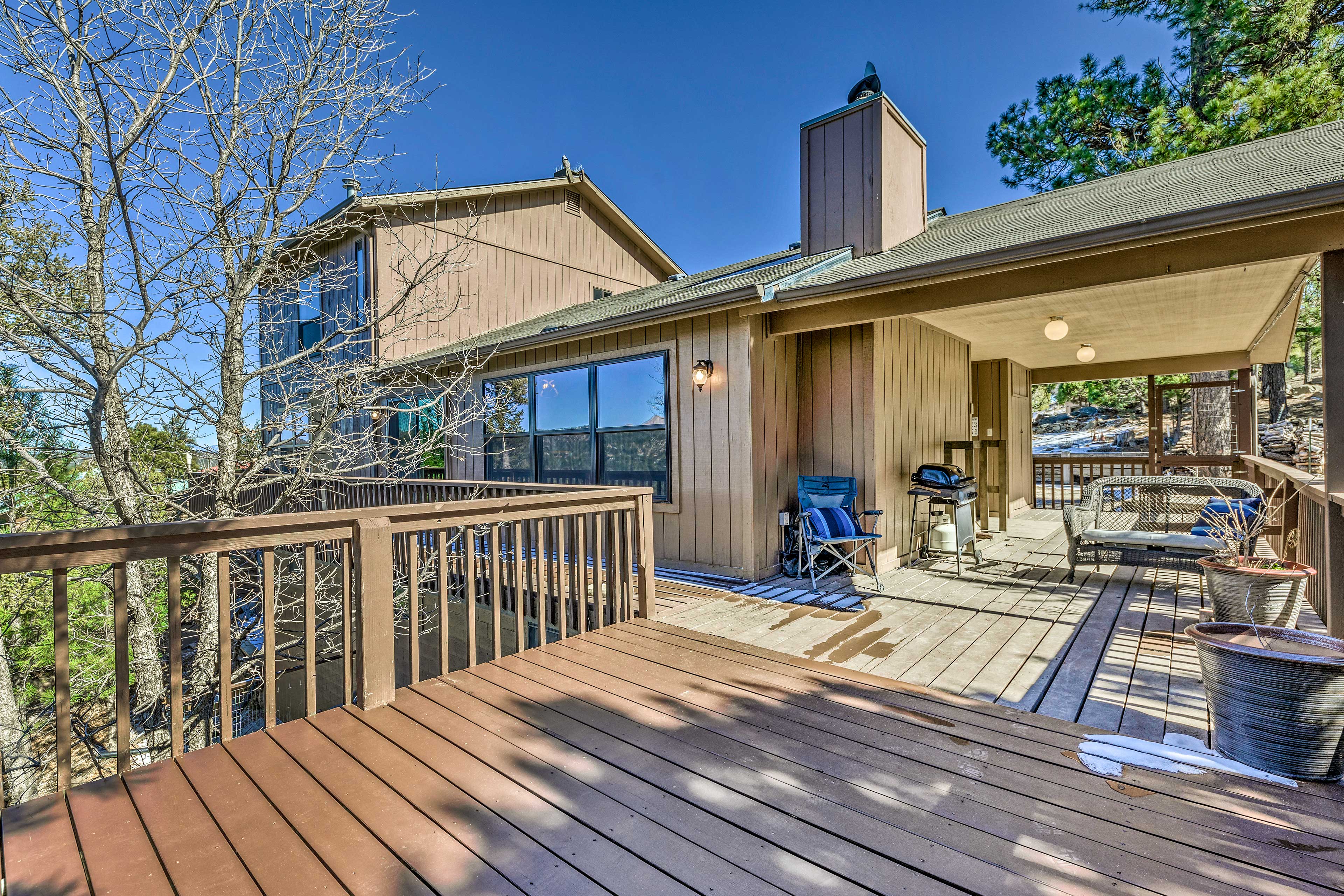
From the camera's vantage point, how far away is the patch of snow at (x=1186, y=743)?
2066 mm

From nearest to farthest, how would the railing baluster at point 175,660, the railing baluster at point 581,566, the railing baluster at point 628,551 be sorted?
the railing baluster at point 175,660
the railing baluster at point 581,566
the railing baluster at point 628,551

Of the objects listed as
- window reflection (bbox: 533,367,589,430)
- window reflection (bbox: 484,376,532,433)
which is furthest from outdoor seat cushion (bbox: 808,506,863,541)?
window reflection (bbox: 484,376,532,433)

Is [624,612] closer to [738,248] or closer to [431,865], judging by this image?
[431,865]

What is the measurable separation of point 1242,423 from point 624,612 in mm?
8769

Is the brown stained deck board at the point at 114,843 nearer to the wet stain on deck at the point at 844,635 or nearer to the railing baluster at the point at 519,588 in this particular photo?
the railing baluster at the point at 519,588

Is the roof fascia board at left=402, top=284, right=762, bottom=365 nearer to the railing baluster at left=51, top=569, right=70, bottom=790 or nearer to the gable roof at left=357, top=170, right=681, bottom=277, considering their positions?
the gable roof at left=357, top=170, right=681, bottom=277

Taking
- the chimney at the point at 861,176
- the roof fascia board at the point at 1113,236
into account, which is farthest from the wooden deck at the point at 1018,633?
the chimney at the point at 861,176

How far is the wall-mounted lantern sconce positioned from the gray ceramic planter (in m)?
3.72

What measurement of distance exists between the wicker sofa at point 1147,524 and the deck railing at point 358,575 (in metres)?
3.43

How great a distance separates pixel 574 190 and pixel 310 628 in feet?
34.9

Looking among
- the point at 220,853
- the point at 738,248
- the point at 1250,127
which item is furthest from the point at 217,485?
the point at 738,248

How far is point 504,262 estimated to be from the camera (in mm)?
10109

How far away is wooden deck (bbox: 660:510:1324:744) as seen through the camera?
2.58 metres

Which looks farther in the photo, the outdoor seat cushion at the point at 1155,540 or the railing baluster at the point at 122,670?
the outdoor seat cushion at the point at 1155,540
